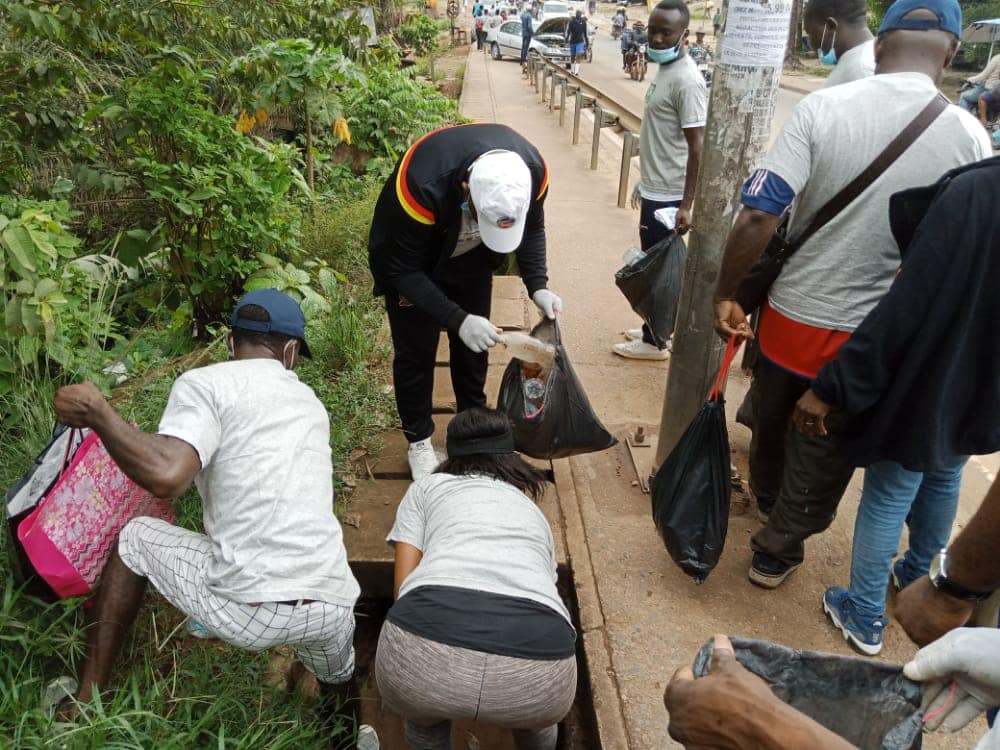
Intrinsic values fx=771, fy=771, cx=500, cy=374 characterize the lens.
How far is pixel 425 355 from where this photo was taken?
3.29 meters

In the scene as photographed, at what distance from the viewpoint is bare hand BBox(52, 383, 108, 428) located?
1.94 metres

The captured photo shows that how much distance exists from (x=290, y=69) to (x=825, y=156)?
3548 mm

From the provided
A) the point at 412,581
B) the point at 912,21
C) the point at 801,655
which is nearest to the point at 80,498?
the point at 412,581

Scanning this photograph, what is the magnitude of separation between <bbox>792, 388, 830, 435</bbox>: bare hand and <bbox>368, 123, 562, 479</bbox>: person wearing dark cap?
3.58 feet

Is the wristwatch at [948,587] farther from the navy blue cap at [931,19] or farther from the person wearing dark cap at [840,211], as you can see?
the navy blue cap at [931,19]

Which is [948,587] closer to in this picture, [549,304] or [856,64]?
[549,304]

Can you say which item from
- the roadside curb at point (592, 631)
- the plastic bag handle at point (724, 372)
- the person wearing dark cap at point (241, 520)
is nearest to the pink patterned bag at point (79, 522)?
the person wearing dark cap at point (241, 520)

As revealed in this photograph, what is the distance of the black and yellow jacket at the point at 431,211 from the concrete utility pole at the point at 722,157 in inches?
26.0

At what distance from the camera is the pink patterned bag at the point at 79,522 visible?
7.51 feet

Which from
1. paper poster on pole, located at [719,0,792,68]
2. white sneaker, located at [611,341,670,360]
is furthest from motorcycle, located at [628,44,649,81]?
paper poster on pole, located at [719,0,792,68]

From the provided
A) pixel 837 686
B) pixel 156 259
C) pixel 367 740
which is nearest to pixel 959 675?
pixel 837 686

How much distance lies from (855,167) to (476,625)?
176 cm

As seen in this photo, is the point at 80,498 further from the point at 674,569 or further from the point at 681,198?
the point at 681,198

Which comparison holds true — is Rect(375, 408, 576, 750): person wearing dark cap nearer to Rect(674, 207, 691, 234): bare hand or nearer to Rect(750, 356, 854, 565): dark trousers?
Rect(750, 356, 854, 565): dark trousers
